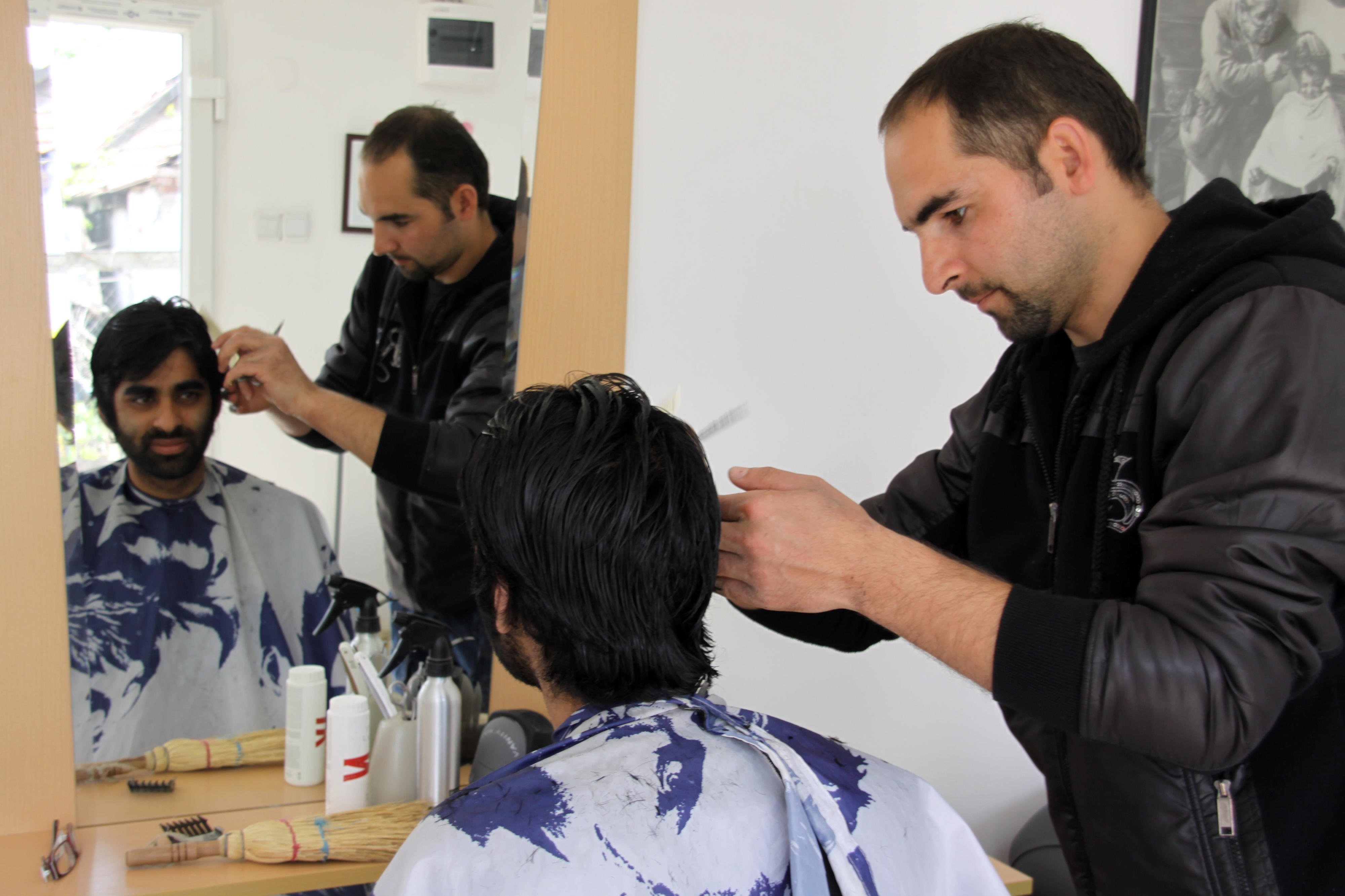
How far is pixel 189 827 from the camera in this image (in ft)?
5.26

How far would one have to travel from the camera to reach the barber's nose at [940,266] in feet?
4.59

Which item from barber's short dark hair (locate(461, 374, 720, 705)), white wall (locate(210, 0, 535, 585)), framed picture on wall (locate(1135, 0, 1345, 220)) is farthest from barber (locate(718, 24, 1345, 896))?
framed picture on wall (locate(1135, 0, 1345, 220))

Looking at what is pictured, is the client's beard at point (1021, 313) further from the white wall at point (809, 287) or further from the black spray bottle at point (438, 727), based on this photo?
the black spray bottle at point (438, 727)

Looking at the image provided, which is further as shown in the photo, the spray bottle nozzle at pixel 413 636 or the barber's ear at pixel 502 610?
the spray bottle nozzle at pixel 413 636

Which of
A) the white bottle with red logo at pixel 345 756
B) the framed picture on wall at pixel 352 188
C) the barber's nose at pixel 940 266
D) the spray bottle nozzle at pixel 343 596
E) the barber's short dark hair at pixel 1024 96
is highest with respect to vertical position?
the barber's short dark hair at pixel 1024 96

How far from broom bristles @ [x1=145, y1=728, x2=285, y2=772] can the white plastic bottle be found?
0.29 metres

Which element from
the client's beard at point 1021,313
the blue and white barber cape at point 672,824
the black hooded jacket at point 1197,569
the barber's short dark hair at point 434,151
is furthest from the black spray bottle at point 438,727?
the client's beard at point 1021,313

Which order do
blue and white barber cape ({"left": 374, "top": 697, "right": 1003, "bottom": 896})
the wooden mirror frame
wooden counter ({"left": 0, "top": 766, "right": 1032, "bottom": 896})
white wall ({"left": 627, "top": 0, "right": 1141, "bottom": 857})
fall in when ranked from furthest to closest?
white wall ({"left": 627, "top": 0, "right": 1141, "bottom": 857}) → the wooden mirror frame → wooden counter ({"left": 0, "top": 766, "right": 1032, "bottom": 896}) → blue and white barber cape ({"left": 374, "top": 697, "right": 1003, "bottom": 896})

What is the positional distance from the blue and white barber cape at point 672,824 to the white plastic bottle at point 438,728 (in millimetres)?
631

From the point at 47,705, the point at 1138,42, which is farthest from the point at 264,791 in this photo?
the point at 1138,42

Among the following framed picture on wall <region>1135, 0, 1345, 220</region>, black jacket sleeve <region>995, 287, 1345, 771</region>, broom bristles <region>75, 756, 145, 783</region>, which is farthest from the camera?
framed picture on wall <region>1135, 0, 1345, 220</region>

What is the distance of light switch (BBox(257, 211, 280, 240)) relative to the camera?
65.5 inches

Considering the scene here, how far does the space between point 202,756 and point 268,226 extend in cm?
92

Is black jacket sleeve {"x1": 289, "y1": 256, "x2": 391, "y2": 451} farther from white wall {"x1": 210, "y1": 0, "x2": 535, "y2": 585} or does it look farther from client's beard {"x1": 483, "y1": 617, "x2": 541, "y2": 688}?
client's beard {"x1": 483, "y1": 617, "x2": 541, "y2": 688}
